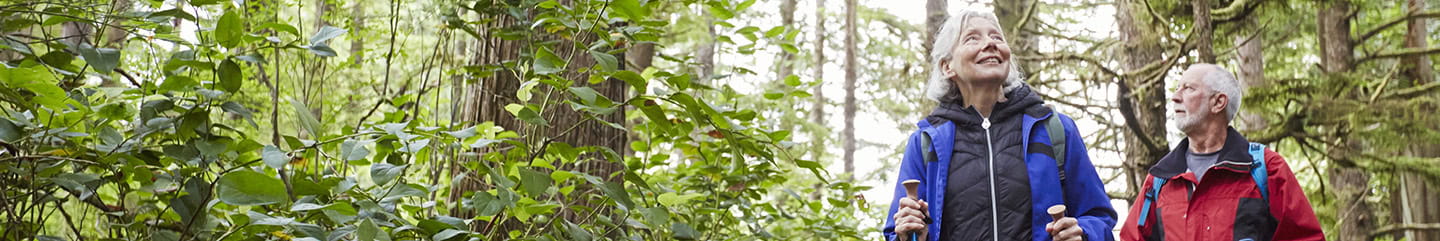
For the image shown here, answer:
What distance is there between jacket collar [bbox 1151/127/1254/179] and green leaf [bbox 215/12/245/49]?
2.82 metres

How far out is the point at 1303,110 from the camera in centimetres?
694

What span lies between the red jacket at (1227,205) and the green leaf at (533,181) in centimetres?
219

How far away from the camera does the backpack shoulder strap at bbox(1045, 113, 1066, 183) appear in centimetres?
238

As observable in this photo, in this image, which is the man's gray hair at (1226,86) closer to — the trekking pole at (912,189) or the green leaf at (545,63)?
the trekking pole at (912,189)

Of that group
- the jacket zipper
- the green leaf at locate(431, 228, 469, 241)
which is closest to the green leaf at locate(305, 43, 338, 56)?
the green leaf at locate(431, 228, 469, 241)

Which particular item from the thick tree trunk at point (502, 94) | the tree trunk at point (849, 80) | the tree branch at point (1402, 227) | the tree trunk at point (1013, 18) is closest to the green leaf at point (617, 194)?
the thick tree trunk at point (502, 94)

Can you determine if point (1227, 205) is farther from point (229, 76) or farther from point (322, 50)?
point (229, 76)

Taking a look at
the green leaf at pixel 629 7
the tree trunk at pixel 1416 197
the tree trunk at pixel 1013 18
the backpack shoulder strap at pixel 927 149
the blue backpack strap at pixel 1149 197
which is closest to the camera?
the green leaf at pixel 629 7

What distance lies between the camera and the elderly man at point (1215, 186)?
3131mm

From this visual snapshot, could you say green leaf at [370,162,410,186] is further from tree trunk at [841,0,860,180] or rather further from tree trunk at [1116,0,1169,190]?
tree trunk at [841,0,860,180]

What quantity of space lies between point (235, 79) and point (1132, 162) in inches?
→ 221

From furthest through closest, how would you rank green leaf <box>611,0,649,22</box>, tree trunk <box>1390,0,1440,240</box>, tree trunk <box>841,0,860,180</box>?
tree trunk <box>841,0,860,180</box> → tree trunk <box>1390,0,1440,240</box> → green leaf <box>611,0,649,22</box>

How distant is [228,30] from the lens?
2164mm

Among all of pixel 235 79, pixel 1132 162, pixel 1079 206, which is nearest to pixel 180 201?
pixel 235 79
